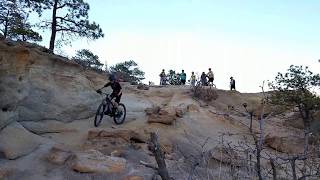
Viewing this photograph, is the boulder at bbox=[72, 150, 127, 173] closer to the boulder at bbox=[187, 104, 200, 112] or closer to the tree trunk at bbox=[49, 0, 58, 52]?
the boulder at bbox=[187, 104, 200, 112]

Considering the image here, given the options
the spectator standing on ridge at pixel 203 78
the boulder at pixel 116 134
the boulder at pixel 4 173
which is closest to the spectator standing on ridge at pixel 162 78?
the spectator standing on ridge at pixel 203 78

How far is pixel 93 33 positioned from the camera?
26.1 m

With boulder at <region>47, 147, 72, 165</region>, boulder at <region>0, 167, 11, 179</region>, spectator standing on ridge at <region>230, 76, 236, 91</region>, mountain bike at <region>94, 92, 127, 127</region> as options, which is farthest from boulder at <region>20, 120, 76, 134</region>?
spectator standing on ridge at <region>230, 76, 236, 91</region>

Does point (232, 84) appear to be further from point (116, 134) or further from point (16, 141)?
point (16, 141)

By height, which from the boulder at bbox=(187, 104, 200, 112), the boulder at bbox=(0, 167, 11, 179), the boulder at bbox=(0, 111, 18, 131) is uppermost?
the boulder at bbox=(187, 104, 200, 112)

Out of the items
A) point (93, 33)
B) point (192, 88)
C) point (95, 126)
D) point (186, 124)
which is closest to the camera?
point (95, 126)

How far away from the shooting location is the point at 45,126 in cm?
1388

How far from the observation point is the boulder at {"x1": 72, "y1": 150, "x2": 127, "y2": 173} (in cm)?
1081

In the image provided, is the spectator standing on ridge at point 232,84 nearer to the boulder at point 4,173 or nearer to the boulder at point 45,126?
the boulder at point 45,126

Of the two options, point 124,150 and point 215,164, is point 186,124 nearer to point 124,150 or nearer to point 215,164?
point 215,164

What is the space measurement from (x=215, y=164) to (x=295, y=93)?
29.2ft

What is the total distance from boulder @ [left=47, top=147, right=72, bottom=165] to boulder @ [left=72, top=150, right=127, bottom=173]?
247 mm

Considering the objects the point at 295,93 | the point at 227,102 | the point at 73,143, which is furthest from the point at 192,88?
the point at 73,143

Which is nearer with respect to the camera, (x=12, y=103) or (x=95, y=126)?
(x=12, y=103)
